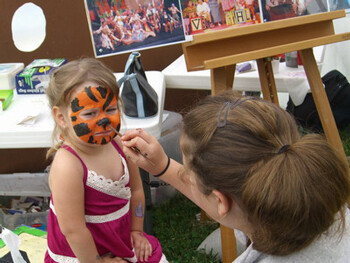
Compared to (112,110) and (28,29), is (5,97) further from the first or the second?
(28,29)

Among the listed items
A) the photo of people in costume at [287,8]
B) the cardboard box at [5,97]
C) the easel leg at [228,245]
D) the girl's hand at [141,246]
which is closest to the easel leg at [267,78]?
the photo of people in costume at [287,8]

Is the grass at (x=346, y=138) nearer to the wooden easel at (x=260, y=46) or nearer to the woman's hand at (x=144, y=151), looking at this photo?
the wooden easel at (x=260, y=46)

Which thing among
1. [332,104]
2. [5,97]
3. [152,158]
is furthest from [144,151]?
[332,104]

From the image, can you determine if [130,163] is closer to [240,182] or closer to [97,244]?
[97,244]

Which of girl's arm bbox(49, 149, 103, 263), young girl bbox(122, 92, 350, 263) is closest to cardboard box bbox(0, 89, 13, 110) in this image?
girl's arm bbox(49, 149, 103, 263)

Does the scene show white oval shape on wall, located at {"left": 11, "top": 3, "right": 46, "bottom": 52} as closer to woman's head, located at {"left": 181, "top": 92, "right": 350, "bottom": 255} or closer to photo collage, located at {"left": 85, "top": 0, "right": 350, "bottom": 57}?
photo collage, located at {"left": 85, "top": 0, "right": 350, "bottom": 57}

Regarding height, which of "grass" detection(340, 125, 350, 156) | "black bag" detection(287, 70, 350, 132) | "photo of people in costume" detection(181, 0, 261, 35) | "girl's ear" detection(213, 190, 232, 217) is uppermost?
"photo of people in costume" detection(181, 0, 261, 35)

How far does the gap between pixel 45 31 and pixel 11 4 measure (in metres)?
0.27

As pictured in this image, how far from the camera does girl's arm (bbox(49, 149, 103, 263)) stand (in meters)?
1.33

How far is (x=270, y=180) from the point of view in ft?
2.80

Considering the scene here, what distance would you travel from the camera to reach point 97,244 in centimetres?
147

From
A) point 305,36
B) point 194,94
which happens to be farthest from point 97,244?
point 194,94

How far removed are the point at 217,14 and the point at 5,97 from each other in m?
1.21

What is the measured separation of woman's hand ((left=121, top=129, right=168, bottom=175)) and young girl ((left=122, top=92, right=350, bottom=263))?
1.38 feet
